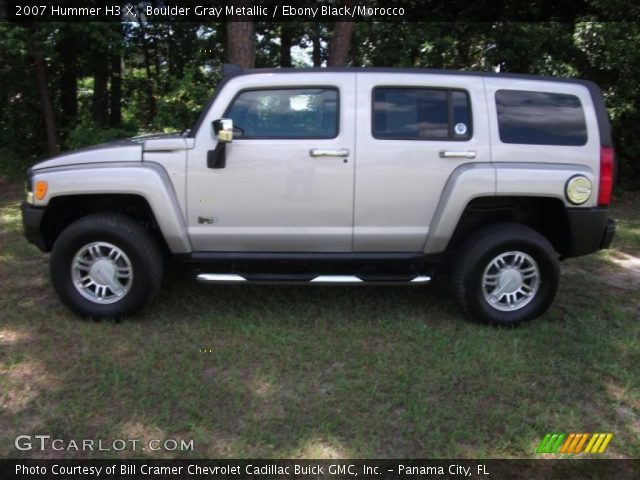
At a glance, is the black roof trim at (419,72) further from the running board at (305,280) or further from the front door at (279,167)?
the running board at (305,280)

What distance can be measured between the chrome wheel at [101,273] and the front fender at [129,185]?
392mm

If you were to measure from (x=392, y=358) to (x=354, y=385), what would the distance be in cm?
45

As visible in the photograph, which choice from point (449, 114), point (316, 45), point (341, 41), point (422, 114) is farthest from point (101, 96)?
point (449, 114)

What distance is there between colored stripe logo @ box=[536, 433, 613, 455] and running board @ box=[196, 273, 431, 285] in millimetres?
1507

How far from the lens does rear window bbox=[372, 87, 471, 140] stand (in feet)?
13.7

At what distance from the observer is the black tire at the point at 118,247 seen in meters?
4.14

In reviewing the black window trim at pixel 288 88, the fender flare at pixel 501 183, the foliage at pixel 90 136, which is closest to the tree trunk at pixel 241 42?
the foliage at pixel 90 136

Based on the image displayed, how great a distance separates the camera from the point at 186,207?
416cm

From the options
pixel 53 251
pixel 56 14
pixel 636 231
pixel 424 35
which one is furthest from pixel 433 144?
pixel 56 14

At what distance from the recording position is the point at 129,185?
4.04 metres

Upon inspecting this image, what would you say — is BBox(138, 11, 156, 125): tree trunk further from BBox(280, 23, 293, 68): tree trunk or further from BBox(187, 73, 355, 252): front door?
BBox(187, 73, 355, 252): front door

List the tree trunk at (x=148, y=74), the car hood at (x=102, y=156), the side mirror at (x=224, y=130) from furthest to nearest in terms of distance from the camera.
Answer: the tree trunk at (x=148, y=74) → the car hood at (x=102, y=156) → the side mirror at (x=224, y=130)

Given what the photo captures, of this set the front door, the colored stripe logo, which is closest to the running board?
the front door

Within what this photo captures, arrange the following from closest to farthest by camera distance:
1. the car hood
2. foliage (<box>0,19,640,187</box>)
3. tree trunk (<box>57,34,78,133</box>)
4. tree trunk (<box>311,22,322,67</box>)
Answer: the car hood
foliage (<box>0,19,640,187</box>)
tree trunk (<box>311,22,322,67</box>)
tree trunk (<box>57,34,78,133</box>)
